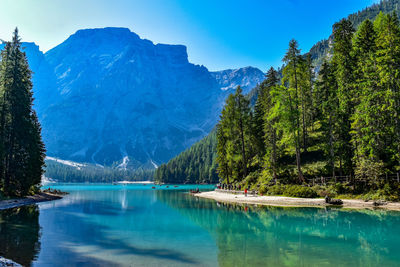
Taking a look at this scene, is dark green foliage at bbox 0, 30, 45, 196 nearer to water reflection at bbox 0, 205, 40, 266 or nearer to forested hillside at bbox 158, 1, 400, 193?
water reflection at bbox 0, 205, 40, 266

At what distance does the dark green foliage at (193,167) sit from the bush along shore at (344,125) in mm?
102720

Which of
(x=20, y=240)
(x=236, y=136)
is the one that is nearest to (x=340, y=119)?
(x=236, y=136)

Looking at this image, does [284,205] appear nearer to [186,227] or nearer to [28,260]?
[186,227]

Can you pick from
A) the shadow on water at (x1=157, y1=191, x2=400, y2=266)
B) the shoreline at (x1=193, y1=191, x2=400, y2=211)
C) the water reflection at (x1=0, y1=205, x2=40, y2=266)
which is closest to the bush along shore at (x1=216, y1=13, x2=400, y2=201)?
the shoreline at (x1=193, y1=191, x2=400, y2=211)

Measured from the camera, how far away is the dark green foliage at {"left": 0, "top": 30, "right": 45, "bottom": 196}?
132 ft

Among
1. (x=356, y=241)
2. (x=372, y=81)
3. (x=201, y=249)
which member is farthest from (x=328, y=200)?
(x=201, y=249)

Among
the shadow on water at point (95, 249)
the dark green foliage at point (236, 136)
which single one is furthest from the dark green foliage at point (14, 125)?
the dark green foliage at point (236, 136)

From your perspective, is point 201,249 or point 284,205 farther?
point 284,205

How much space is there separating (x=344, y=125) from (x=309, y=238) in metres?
25.6

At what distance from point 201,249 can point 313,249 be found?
585cm

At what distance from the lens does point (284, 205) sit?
35.7m

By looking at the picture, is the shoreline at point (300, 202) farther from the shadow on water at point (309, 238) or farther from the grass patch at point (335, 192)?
the shadow on water at point (309, 238)

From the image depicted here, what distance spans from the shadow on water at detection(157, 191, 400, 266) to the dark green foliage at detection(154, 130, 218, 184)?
12653 cm

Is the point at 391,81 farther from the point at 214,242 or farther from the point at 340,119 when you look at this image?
the point at 214,242
